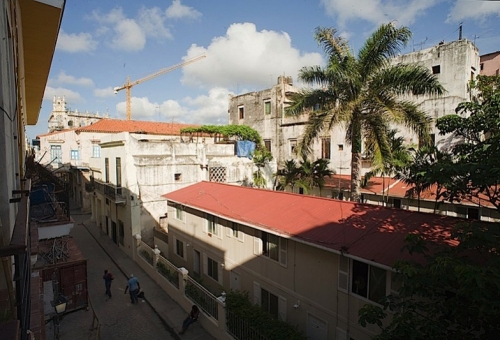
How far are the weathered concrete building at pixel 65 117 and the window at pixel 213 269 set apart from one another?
67943 millimetres

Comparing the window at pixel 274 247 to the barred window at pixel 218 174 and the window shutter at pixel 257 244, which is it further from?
the barred window at pixel 218 174

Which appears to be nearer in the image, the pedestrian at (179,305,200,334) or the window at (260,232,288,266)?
the window at (260,232,288,266)

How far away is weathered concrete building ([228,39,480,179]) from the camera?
68.6 ft

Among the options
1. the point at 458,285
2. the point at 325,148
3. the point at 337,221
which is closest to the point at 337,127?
the point at 325,148

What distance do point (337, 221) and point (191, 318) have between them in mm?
7429

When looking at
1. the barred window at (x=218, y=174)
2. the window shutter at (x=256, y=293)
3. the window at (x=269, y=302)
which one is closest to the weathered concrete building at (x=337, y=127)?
the barred window at (x=218, y=174)

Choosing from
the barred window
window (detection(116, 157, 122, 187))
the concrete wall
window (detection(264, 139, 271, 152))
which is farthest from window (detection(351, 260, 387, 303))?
window (detection(264, 139, 271, 152))

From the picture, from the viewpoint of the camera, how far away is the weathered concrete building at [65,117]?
70.8m

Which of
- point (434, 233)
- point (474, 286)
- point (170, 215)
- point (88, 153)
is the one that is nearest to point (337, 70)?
point (434, 233)

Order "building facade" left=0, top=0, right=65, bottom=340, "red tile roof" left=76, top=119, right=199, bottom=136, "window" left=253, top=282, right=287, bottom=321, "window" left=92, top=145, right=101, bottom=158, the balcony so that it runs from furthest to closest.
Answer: "red tile roof" left=76, top=119, right=199, bottom=136, "window" left=92, top=145, right=101, bottom=158, the balcony, "window" left=253, top=282, right=287, bottom=321, "building facade" left=0, top=0, right=65, bottom=340

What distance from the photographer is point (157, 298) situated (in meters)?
15.4

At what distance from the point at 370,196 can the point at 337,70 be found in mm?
10417

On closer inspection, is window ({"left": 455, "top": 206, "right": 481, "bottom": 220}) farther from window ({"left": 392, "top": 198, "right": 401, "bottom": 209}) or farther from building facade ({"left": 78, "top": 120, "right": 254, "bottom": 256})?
building facade ({"left": 78, "top": 120, "right": 254, "bottom": 256})

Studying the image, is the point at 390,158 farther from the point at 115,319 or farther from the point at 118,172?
the point at 118,172
